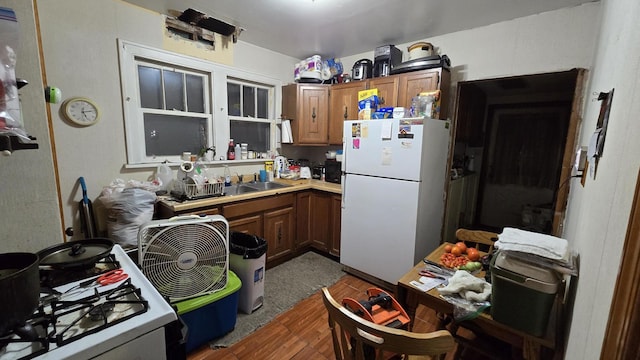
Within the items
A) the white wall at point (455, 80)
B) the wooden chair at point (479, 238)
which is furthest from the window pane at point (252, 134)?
the wooden chair at point (479, 238)

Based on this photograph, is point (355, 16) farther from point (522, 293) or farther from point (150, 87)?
point (522, 293)

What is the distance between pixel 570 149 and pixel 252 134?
310 centimetres

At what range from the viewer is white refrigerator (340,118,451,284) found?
2.14 metres

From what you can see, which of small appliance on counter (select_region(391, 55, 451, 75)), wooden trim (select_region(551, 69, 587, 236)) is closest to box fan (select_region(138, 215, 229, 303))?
small appliance on counter (select_region(391, 55, 451, 75))

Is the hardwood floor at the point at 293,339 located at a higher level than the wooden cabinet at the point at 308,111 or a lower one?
lower

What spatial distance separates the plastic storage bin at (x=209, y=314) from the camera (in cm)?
154

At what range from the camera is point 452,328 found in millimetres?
1456

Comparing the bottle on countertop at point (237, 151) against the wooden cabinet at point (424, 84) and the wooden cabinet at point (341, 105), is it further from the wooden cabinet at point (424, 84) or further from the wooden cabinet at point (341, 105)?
the wooden cabinet at point (424, 84)

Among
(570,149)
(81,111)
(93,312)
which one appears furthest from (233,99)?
(570,149)

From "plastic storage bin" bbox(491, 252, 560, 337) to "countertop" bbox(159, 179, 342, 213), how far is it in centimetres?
181

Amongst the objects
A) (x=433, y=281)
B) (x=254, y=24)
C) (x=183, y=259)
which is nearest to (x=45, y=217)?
(x=183, y=259)

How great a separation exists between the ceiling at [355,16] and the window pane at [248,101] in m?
0.54

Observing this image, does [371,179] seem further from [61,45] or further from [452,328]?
[61,45]

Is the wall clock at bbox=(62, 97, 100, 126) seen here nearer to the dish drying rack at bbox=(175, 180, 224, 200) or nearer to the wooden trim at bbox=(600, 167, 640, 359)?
the dish drying rack at bbox=(175, 180, 224, 200)
